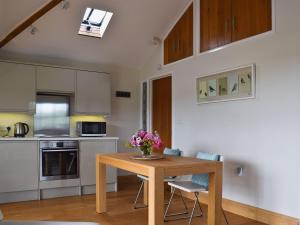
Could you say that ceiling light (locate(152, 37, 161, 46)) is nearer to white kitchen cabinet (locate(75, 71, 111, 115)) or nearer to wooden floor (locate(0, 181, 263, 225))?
white kitchen cabinet (locate(75, 71, 111, 115))

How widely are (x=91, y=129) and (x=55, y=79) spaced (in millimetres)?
1036

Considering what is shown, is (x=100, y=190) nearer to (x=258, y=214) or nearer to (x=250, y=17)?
(x=258, y=214)

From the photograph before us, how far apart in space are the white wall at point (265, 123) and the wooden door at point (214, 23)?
17 centimetres

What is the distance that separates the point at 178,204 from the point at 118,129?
2.16 m

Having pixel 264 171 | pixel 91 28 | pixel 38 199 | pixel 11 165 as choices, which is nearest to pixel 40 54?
pixel 91 28

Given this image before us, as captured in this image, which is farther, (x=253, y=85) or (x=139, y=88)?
(x=139, y=88)

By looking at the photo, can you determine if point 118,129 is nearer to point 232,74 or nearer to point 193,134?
point 193,134

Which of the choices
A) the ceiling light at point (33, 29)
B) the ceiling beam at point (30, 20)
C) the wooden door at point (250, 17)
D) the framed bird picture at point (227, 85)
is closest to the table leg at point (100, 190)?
the framed bird picture at point (227, 85)

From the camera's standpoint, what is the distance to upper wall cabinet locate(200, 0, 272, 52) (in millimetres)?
3598

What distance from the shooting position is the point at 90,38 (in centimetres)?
519

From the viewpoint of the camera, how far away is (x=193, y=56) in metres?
4.68

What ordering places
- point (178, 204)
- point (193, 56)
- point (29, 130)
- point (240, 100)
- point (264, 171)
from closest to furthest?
point (264, 171)
point (240, 100)
point (178, 204)
point (193, 56)
point (29, 130)

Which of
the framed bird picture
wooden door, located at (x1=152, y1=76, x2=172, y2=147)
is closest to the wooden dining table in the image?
the framed bird picture

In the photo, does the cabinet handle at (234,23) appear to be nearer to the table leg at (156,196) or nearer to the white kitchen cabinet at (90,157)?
the table leg at (156,196)
